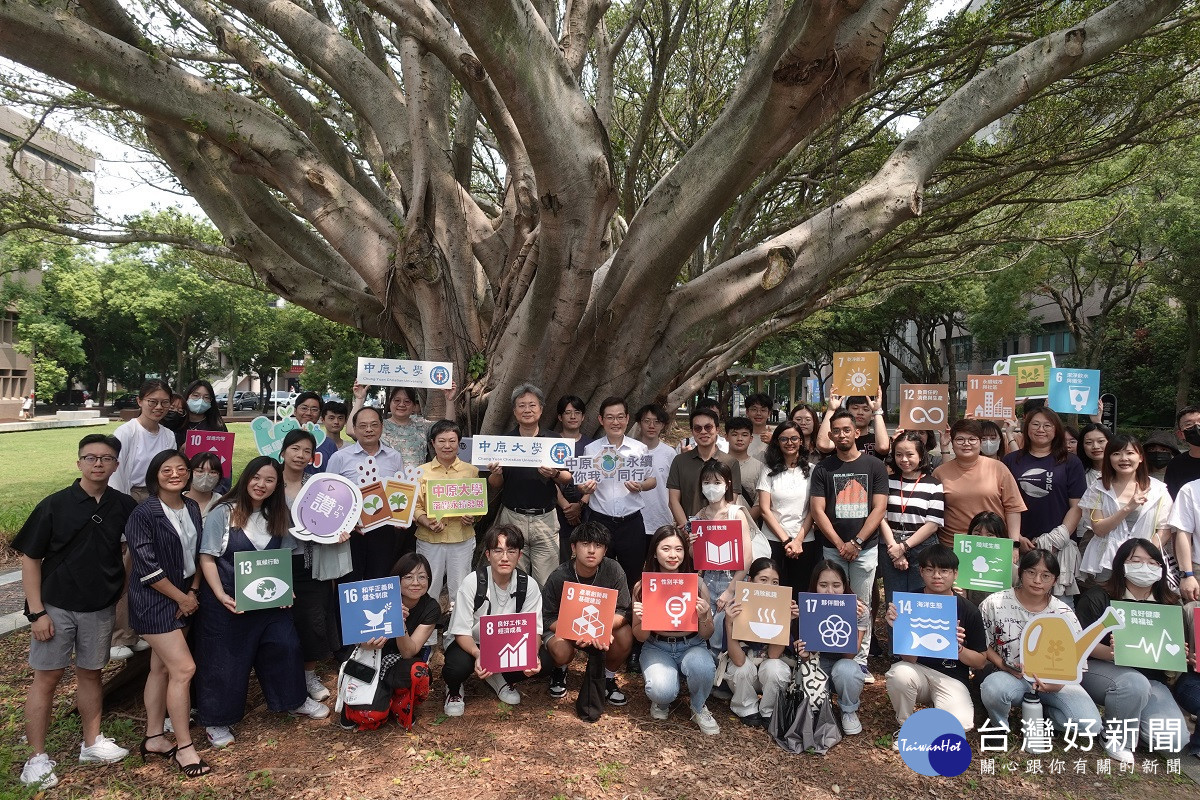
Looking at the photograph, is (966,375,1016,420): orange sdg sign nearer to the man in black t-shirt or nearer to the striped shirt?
the striped shirt

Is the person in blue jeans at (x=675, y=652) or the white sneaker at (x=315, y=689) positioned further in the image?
the white sneaker at (x=315, y=689)

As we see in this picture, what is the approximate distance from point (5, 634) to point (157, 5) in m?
7.08

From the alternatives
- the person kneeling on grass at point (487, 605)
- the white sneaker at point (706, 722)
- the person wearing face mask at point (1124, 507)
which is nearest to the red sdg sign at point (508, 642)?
the person kneeling on grass at point (487, 605)

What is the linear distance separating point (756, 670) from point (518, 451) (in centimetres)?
210

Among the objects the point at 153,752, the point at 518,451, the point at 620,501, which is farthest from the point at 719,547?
the point at 153,752

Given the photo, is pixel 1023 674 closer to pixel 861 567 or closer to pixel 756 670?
pixel 861 567

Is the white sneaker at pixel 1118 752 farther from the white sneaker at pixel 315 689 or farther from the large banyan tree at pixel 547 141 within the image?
the white sneaker at pixel 315 689

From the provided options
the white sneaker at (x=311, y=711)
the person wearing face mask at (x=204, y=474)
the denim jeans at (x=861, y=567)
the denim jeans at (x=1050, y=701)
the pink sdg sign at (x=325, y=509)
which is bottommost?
the white sneaker at (x=311, y=711)

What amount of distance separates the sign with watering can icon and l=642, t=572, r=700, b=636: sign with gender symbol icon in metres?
1.86

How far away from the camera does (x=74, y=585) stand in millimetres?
3432

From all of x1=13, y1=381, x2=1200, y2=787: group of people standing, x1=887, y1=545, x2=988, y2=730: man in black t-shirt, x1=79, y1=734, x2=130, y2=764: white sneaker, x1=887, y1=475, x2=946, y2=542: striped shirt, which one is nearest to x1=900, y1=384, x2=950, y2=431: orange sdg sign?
x1=13, y1=381, x2=1200, y2=787: group of people standing

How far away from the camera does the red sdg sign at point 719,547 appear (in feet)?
14.5

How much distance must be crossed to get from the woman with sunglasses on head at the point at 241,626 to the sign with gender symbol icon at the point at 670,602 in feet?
6.75

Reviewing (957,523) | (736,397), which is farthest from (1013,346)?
(957,523)
